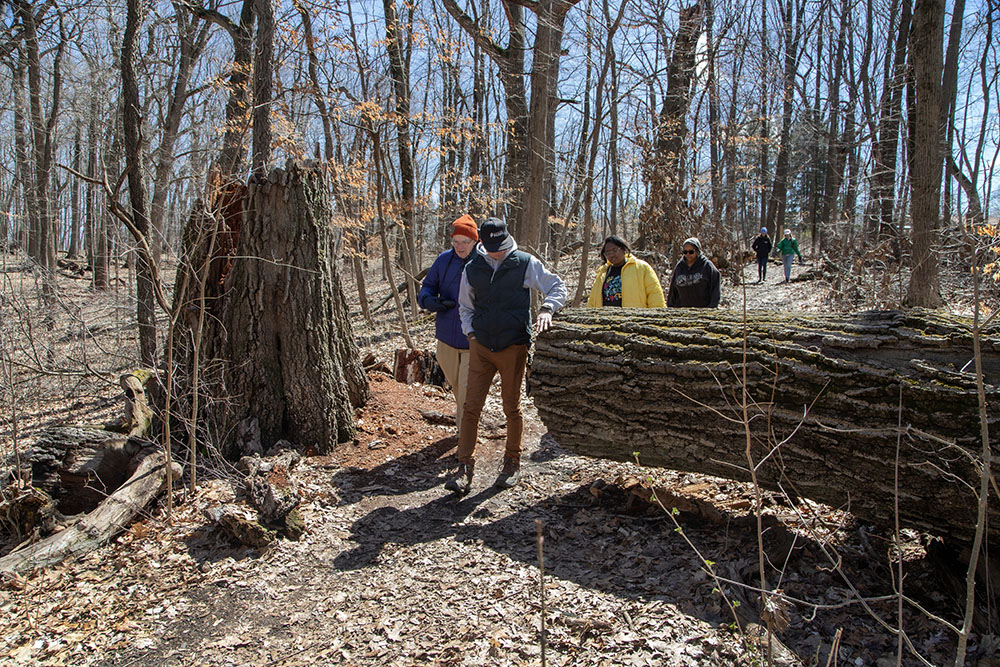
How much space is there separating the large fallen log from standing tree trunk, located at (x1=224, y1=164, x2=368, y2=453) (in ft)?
6.77

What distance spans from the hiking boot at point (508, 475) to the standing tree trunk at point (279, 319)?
158cm

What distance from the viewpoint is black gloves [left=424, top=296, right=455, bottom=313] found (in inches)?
186

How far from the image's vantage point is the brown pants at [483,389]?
419 centimetres

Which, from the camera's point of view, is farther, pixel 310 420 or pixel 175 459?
pixel 310 420

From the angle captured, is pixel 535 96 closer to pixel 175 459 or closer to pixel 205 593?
pixel 175 459

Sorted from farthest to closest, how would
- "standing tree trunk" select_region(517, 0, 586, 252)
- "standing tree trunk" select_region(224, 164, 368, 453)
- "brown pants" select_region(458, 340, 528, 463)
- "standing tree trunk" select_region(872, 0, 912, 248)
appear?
"standing tree trunk" select_region(872, 0, 912, 248), "standing tree trunk" select_region(517, 0, 586, 252), "standing tree trunk" select_region(224, 164, 368, 453), "brown pants" select_region(458, 340, 528, 463)

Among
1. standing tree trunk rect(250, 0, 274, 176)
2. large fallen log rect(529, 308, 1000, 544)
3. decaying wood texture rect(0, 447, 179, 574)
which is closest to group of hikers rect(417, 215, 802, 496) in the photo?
large fallen log rect(529, 308, 1000, 544)

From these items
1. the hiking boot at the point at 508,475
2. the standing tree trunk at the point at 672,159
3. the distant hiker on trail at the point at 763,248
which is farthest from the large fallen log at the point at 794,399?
the distant hiker on trail at the point at 763,248

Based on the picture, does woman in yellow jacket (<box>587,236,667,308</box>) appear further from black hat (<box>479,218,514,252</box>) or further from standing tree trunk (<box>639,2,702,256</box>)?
standing tree trunk (<box>639,2,702,256</box>)

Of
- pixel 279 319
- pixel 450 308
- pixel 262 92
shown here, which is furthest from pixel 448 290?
pixel 262 92

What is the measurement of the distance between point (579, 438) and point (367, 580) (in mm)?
1584

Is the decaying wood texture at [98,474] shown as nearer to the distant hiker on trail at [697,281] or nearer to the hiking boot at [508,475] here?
the hiking boot at [508,475]

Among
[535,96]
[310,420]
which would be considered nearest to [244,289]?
[310,420]

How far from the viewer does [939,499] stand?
283 centimetres
